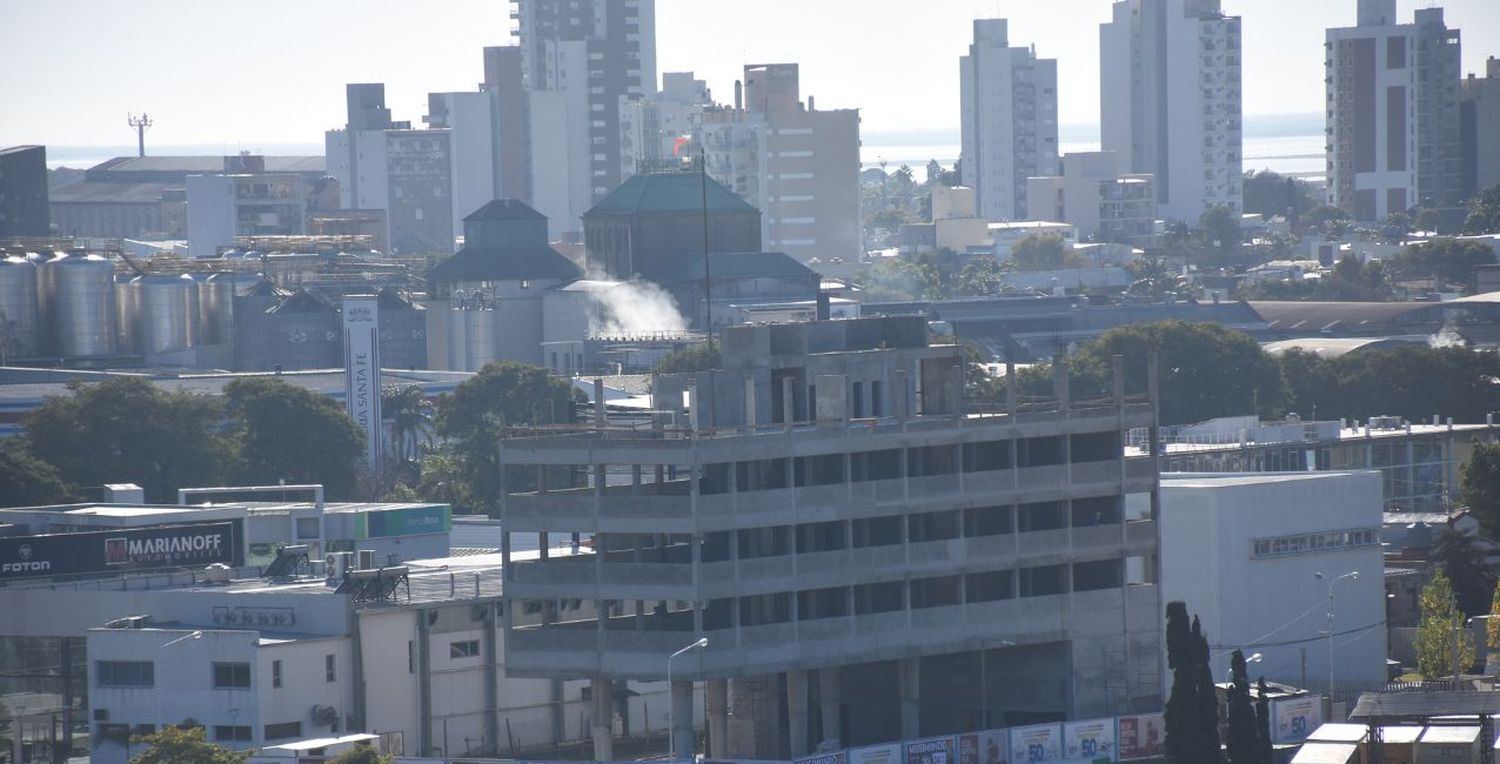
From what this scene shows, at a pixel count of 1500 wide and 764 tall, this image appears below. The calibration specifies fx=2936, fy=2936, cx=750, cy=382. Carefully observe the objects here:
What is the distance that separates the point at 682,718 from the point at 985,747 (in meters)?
7.79

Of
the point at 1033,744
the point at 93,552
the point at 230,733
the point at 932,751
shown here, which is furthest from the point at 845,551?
the point at 93,552

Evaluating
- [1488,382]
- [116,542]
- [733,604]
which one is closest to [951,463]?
[733,604]

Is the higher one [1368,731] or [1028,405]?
[1028,405]

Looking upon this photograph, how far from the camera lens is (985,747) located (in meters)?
73.0

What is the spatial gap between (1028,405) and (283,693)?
68.8ft

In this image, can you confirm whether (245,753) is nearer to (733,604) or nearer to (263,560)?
(733,604)

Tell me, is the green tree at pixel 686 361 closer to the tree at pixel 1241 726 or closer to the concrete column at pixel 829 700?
the concrete column at pixel 829 700

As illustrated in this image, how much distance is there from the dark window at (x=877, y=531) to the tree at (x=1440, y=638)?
22677mm

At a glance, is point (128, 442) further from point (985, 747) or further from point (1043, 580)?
point (985, 747)

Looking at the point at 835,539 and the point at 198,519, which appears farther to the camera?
the point at 198,519

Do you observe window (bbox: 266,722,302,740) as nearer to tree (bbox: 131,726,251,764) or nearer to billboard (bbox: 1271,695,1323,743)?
tree (bbox: 131,726,251,764)

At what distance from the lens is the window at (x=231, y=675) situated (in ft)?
246

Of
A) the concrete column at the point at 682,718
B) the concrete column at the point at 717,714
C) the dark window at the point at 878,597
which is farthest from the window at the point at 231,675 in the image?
the dark window at the point at 878,597

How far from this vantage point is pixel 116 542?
276 ft
